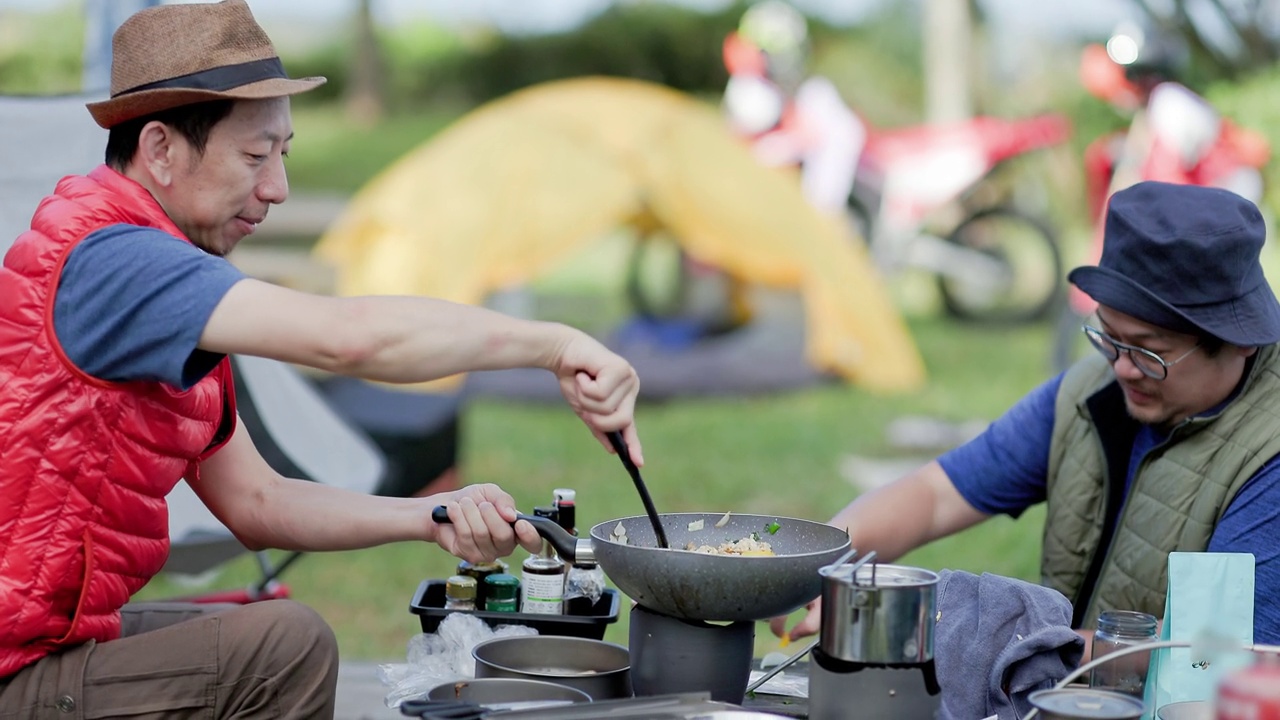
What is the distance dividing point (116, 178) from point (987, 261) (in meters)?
8.92

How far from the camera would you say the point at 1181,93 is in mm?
7484

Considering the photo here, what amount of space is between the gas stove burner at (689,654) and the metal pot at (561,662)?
3.5 inches

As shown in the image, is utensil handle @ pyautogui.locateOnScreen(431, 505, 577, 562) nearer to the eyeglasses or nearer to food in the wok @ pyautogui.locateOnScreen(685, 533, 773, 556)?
food in the wok @ pyautogui.locateOnScreen(685, 533, 773, 556)

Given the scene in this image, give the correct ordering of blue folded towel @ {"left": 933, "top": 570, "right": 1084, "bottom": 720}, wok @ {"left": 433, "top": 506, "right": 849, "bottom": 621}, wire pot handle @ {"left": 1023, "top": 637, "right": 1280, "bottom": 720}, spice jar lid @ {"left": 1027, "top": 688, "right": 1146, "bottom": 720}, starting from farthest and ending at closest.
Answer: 1. blue folded towel @ {"left": 933, "top": 570, "right": 1084, "bottom": 720}
2. wok @ {"left": 433, "top": 506, "right": 849, "bottom": 621}
3. spice jar lid @ {"left": 1027, "top": 688, "right": 1146, "bottom": 720}
4. wire pot handle @ {"left": 1023, "top": 637, "right": 1280, "bottom": 720}

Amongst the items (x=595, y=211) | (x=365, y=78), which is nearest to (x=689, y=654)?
(x=595, y=211)

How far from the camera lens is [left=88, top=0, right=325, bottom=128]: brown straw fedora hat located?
201 centimetres

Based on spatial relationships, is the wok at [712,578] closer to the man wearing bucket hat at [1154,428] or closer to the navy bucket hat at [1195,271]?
the man wearing bucket hat at [1154,428]

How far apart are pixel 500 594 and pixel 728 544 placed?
50 centimetres

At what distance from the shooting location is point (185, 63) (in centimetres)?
201

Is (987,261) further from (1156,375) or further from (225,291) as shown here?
(225,291)

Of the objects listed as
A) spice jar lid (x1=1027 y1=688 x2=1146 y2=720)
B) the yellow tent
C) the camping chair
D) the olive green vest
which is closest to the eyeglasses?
the olive green vest

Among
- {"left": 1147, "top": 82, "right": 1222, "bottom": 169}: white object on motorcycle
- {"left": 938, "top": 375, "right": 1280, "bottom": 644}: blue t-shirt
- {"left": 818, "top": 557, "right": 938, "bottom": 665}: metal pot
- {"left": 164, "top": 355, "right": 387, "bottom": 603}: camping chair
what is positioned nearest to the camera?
{"left": 818, "top": 557, "right": 938, "bottom": 665}: metal pot

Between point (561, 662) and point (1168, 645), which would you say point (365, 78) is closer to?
point (561, 662)

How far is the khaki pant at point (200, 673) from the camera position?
1996 mm
